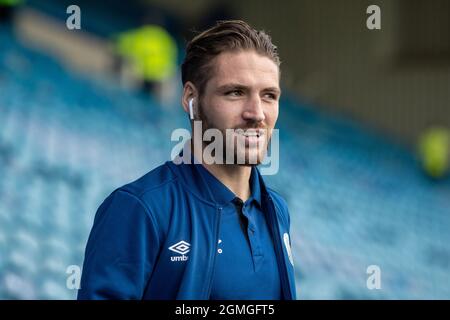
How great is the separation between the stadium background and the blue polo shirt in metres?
2.64

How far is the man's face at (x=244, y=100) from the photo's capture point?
99 cm

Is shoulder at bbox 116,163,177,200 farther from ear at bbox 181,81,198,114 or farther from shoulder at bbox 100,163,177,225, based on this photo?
ear at bbox 181,81,198,114

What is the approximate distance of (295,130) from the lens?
8656mm

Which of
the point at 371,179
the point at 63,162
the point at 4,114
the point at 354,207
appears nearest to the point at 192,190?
the point at 63,162

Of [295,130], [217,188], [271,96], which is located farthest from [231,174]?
[295,130]

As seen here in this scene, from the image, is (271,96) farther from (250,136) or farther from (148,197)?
(148,197)

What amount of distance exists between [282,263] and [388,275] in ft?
15.9

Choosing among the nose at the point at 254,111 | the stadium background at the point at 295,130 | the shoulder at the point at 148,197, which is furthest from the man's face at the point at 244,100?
the stadium background at the point at 295,130

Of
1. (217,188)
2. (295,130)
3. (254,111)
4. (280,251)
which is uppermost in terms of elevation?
(295,130)

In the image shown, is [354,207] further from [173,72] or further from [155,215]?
[155,215]

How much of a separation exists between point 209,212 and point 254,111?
17 centimetres

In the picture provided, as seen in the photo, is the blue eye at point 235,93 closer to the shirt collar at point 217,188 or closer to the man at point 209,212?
the man at point 209,212

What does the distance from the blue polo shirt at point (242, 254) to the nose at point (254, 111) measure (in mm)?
126

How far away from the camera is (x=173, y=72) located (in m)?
7.96
